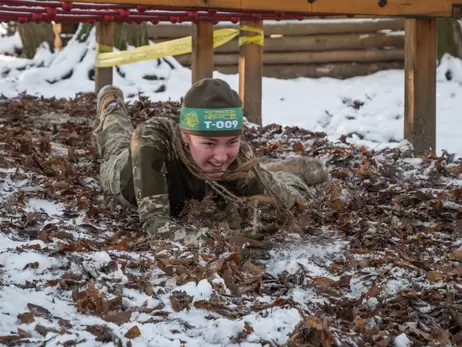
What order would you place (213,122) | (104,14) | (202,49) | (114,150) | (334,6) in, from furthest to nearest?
(104,14) < (202,49) < (334,6) < (114,150) < (213,122)

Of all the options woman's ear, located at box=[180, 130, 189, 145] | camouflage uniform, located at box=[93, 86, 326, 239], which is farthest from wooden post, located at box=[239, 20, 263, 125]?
woman's ear, located at box=[180, 130, 189, 145]

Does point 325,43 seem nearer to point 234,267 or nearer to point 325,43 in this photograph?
point 325,43

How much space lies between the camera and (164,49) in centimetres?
863

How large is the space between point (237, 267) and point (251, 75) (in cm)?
483

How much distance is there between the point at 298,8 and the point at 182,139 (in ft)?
6.78

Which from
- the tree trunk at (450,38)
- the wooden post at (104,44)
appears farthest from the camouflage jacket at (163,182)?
the tree trunk at (450,38)

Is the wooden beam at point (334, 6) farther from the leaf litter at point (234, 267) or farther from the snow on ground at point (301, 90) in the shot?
the snow on ground at point (301, 90)

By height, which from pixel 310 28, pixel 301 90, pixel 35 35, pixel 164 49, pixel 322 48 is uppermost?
pixel 310 28

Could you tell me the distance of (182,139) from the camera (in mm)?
4555

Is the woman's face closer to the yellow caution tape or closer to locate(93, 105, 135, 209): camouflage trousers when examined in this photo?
locate(93, 105, 135, 209): camouflage trousers

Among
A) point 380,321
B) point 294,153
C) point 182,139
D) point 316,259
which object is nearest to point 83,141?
point 294,153

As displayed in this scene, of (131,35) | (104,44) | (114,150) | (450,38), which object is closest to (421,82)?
(114,150)

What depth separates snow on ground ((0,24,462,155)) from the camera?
1148cm

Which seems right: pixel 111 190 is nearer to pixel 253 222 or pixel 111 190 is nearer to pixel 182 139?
pixel 182 139
